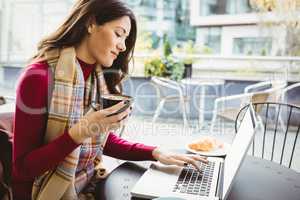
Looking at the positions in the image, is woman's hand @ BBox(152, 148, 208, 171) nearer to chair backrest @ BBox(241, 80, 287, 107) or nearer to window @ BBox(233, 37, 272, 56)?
chair backrest @ BBox(241, 80, 287, 107)

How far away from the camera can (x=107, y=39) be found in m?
1.06

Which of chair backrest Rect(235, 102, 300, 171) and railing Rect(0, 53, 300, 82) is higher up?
railing Rect(0, 53, 300, 82)

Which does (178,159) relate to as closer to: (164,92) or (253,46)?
(164,92)

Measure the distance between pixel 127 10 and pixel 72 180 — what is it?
1.76 feet

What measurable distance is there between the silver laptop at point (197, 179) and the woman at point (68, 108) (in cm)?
4

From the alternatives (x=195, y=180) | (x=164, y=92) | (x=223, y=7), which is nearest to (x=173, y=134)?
(x=164, y=92)

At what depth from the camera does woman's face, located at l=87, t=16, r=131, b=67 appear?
1059 mm

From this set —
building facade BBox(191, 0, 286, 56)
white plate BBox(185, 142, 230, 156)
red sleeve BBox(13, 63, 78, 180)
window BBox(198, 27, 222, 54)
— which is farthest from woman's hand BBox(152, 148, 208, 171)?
window BBox(198, 27, 222, 54)

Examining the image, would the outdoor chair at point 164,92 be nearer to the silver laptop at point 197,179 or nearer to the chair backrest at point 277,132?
the chair backrest at point 277,132

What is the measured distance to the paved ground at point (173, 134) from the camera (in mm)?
3592

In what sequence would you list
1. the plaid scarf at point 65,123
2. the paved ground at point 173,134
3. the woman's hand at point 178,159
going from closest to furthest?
the plaid scarf at point 65,123
the woman's hand at point 178,159
the paved ground at point 173,134

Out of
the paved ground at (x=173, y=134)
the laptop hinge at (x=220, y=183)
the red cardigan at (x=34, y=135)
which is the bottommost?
the paved ground at (x=173, y=134)

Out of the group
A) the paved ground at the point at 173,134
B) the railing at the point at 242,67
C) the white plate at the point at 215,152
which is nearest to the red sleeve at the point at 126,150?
the white plate at the point at 215,152

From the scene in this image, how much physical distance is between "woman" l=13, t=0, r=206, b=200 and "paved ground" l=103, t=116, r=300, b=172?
7.64ft
